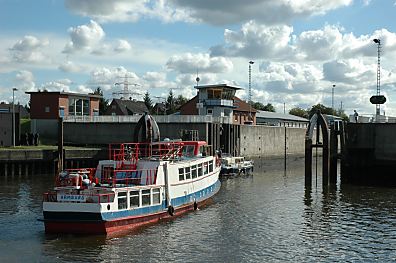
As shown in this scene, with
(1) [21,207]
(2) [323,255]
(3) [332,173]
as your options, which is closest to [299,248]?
(2) [323,255]

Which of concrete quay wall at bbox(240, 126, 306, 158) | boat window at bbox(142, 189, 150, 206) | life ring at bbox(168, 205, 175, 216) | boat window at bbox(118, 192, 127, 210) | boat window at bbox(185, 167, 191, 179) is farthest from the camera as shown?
concrete quay wall at bbox(240, 126, 306, 158)

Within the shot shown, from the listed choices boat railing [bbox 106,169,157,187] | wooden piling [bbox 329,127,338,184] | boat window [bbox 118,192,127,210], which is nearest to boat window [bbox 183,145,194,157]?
boat railing [bbox 106,169,157,187]

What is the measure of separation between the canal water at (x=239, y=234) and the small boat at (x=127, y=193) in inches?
30.3

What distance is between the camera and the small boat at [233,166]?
66062mm

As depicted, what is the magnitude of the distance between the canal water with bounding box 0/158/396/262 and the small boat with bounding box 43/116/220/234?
2.52ft

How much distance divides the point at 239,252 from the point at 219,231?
16.1 feet

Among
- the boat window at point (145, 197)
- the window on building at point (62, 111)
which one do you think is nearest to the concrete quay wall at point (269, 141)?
the window on building at point (62, 111)

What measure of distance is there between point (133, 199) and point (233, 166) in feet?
118

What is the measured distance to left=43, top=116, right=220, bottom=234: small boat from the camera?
29469 mm

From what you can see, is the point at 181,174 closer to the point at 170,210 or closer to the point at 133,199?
the point at 170,210

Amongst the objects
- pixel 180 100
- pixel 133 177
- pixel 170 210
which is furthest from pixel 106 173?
pixel 180 100

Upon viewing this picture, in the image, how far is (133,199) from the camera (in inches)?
1257

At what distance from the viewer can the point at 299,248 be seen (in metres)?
28.7

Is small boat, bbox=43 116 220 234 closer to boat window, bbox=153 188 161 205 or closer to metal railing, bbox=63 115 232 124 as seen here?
boat window, bbox=153 188 161 205
